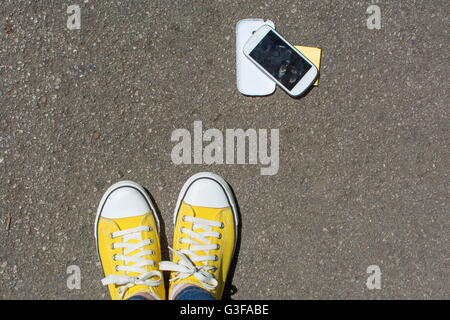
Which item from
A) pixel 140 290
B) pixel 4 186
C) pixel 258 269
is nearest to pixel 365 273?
pixel 258 269

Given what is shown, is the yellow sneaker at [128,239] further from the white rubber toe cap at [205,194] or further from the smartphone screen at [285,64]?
the smartphone screen at [285,64]

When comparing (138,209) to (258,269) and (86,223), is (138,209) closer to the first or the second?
(86,223)

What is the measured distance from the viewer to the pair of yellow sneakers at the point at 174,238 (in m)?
1.54

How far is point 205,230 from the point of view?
1606 mm

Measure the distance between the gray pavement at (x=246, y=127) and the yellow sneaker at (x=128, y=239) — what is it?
0.18 feet

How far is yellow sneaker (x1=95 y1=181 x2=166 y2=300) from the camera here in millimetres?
1541

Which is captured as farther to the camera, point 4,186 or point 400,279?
point 400,279

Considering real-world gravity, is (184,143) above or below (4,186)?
above

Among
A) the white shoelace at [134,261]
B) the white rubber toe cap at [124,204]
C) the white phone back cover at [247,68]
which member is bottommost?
the white shoelace at [134,261]

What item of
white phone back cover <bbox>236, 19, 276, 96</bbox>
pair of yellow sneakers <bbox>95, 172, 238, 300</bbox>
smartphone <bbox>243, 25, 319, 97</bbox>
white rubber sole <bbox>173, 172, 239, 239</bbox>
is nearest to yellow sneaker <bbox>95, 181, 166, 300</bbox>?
pair of yellow sneakers <bbox>95, 172, 238, 300</bbox>

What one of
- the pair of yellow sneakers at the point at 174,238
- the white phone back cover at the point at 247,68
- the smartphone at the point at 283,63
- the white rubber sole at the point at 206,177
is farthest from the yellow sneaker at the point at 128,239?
the smartphone at the point at 283,63

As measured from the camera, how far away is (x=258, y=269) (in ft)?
5.35

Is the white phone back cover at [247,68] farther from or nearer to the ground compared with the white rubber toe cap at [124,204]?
farther from the ground

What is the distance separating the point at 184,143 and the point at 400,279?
3.65 ft
